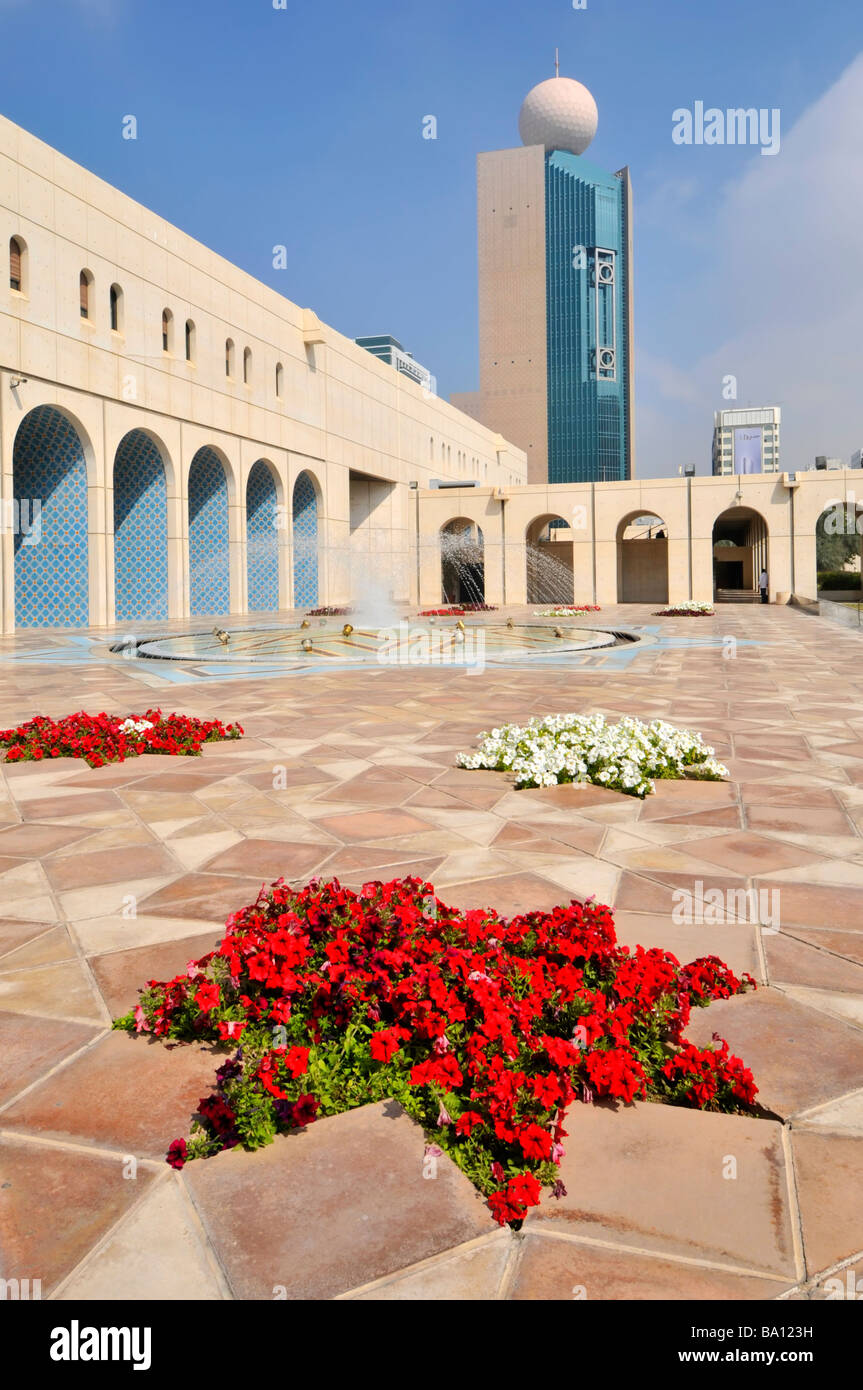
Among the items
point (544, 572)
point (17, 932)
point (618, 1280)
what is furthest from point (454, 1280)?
point (544, 572)

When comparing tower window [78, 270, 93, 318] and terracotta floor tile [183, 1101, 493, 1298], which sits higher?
tower window [78, 270, 93, 318]

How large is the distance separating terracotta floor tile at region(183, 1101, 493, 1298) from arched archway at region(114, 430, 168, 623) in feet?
79.4

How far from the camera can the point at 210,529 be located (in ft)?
93.5

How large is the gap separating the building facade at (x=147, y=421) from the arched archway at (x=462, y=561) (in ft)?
21.7

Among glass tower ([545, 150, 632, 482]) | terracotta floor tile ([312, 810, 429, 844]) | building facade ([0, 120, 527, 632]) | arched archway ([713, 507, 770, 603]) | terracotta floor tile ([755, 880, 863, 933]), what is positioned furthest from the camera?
glass tower ([545, 150, 632, 482])

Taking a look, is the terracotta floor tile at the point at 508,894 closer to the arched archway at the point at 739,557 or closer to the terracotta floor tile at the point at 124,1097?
the terracotta floor tile at the point at 124,1097

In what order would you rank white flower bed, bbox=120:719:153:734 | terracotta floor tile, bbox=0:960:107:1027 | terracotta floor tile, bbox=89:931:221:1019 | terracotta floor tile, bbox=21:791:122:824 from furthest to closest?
1. white flower bed, bbox=120:719:153:734
2. terracotta floor tile, bbox=21:791:122:824
3. terracotta floor tile, bbox=89:931:221:1019
4. terracotta floor tile, bbox=0:960:107:1027

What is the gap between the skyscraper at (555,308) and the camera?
92438mm

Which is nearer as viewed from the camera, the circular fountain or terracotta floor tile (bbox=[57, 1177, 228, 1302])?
A: terracotta floor tile (bbox=[57, 1177, 228, 1302])

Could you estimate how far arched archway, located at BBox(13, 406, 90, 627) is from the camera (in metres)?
22.0

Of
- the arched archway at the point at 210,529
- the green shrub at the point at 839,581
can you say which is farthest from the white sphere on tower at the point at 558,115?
the arched archway at the point at 210,529

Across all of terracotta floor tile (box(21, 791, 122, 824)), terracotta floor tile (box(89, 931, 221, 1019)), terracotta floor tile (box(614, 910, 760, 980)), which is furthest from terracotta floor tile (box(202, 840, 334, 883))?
terracotta floor tile (box(614, 910, 760, 980))
